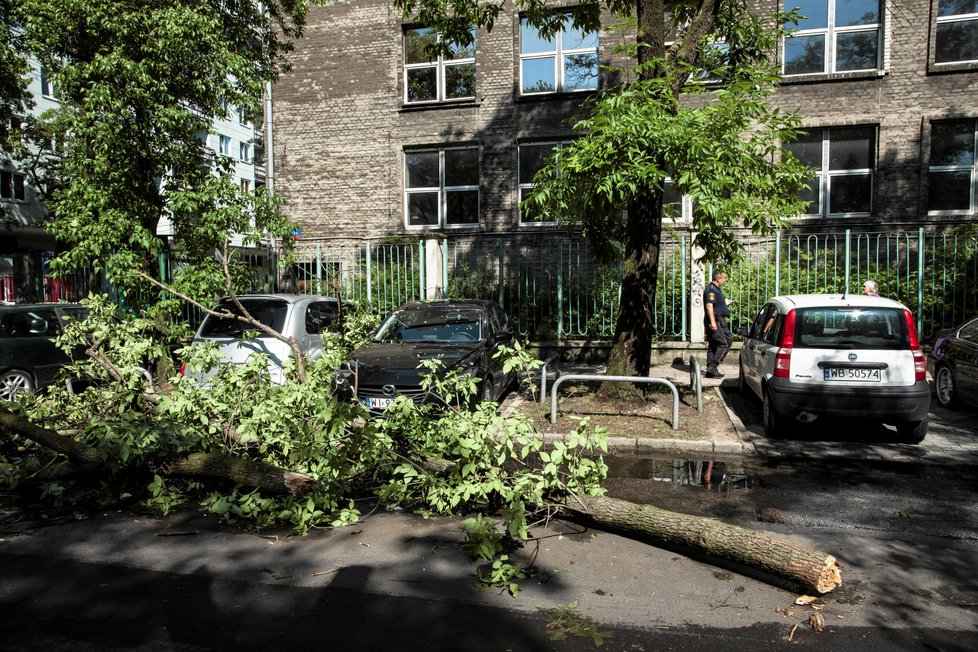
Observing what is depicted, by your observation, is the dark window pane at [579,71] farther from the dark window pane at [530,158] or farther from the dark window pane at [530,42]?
the dark window pane at [530,158]

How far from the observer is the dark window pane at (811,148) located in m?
16.9

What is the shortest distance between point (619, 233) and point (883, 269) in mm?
7579

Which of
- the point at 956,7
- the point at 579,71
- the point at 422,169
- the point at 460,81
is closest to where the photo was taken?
the point at 956,7

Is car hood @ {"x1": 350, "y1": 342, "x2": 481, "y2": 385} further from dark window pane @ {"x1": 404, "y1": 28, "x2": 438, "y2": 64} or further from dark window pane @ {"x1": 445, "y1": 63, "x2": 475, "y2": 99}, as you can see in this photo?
dark window pane @ {"x1": 404, "y1": 28, "x2": 438, "y2": 64}

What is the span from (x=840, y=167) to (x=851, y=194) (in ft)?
2.33

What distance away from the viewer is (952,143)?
16328mm

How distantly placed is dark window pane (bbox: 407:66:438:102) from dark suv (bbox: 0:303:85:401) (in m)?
10.7

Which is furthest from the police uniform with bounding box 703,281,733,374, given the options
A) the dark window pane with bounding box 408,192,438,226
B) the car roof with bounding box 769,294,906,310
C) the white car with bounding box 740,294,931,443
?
the dark window pane with bounding box 408,192,438,226

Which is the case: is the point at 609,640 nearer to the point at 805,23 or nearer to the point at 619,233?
the point at 619,233

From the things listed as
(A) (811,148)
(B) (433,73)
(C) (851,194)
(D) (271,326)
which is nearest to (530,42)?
(B) (433,73)

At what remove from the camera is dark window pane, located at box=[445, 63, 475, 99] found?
18500 mm

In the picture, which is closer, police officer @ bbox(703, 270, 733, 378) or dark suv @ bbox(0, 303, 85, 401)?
dark suv @ bbox(0, 303, 85, 401)

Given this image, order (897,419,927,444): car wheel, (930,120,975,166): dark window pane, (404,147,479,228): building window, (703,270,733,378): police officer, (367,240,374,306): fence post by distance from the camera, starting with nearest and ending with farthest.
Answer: (897,419,927,444): car wheel
(703,270,733,378): police officer
(367,240,374,306): fence post
(930,120,975,166): dark window pane
(404,147,479,228): building window

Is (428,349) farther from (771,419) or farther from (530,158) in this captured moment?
(530,158)
